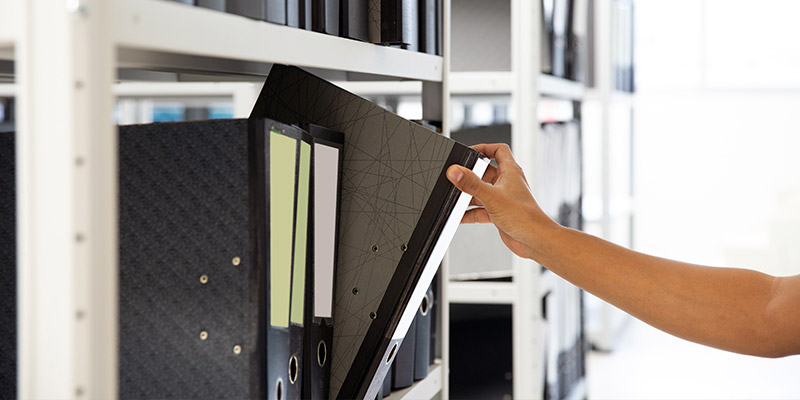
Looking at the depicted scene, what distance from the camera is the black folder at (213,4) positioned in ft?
2.16

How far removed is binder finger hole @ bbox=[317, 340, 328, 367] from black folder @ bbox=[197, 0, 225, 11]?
0.37m

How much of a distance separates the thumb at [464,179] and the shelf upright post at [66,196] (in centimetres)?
39

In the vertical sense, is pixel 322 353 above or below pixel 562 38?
below

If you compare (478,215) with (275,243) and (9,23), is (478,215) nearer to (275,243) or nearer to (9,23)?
(275,243)

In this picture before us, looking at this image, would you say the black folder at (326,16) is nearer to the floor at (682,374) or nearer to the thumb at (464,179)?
the thumb at (464,179)

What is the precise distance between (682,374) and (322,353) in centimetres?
275

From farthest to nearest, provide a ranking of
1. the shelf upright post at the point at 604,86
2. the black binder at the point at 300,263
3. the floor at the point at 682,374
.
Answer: the shelf upright post at the point at 604,86, the floor at the point at 682,374, the black binder at the point at 300,263

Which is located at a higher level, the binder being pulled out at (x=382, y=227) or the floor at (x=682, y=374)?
the binder being pulled out at (x=382, y=227)

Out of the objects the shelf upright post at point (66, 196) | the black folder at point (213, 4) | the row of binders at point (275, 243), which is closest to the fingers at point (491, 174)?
the row of binders at point (275, 243)

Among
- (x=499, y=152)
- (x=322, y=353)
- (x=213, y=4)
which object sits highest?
(x=213, y=4)

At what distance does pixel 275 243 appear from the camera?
725 millimetres

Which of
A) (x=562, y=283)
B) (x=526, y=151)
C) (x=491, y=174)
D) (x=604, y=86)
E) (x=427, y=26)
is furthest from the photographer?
(x=604, y=86)

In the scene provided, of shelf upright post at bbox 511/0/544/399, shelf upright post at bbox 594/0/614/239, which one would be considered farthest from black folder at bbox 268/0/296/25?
shelf upright post at bbox 594/0/614/239

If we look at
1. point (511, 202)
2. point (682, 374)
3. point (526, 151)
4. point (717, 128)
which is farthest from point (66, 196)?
point (717, 128)
